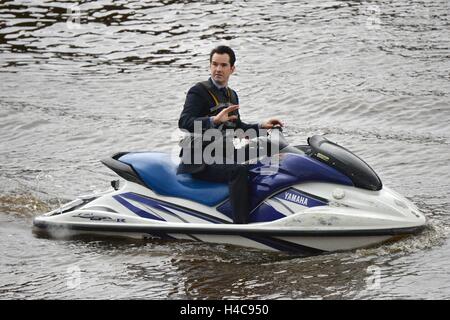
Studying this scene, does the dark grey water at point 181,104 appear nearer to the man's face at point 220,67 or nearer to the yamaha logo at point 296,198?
the yamaha logo at point 296,198

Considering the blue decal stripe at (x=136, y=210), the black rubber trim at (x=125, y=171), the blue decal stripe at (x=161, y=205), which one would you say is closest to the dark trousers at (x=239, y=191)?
the blue decal stripe at (x=161, y=205)

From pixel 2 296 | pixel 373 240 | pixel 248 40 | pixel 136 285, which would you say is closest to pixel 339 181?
pixel 373 240

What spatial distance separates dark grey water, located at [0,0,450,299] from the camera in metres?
7.95

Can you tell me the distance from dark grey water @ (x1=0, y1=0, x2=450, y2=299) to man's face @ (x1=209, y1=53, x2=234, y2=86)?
1702 millimetres

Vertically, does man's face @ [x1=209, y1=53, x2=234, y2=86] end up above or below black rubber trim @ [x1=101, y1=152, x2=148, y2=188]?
above

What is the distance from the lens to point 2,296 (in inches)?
303

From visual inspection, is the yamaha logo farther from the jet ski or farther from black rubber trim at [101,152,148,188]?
black rubber trim at [101,152,148,188]

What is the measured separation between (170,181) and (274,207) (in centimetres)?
114

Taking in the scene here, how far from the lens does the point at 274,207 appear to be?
8.29 metres

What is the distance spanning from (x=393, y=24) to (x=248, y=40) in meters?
2.98

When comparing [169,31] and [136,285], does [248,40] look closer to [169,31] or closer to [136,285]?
[169,31]

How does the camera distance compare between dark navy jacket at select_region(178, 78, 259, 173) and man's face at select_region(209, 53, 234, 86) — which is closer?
dark navy jacket at select_region(178, 78, 259, 173)

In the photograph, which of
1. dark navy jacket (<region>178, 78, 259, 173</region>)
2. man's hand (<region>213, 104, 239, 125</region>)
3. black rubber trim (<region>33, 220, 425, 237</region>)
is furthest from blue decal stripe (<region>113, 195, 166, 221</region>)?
man's hand (<region>213, 104, 239, 125</region>)

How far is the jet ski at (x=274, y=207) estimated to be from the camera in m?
8.02
